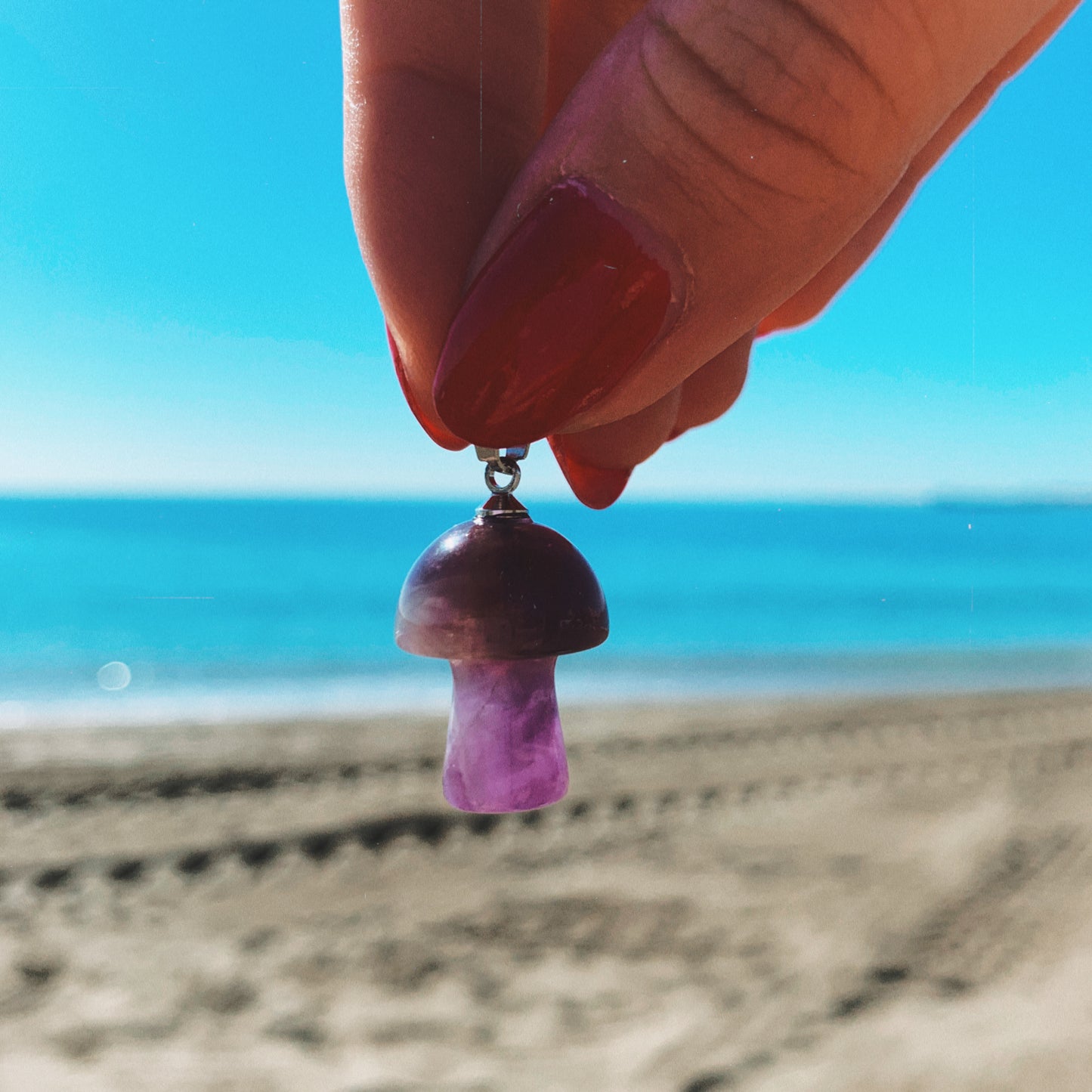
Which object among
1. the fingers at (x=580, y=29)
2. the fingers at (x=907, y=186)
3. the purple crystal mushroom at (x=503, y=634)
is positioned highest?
the fingers at (x=580, y=29)

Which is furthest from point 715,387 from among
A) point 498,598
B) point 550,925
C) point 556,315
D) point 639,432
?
point 550,925

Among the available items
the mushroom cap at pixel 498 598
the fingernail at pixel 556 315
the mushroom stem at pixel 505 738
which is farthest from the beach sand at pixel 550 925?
the fingernail at pixel 556 315

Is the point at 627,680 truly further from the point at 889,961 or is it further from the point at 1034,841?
the point at 889,961

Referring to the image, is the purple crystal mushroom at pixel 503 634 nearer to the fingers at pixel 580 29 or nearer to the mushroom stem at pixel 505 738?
the mushroom stem at pixel 505 738

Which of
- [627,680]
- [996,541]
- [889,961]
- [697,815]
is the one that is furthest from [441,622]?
[996,541]

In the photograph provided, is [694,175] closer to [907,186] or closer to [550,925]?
[907,186]

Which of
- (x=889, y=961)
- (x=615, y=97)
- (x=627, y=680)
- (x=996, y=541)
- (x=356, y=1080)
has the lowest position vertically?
(x=356, y=1080)
